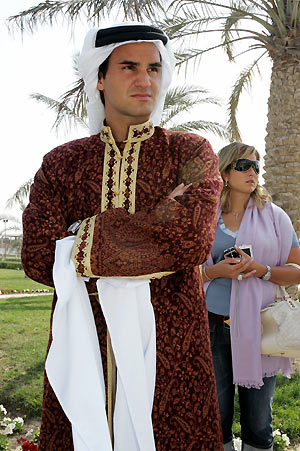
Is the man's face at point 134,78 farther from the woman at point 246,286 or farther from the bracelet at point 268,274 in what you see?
the bracelet at point 268,274

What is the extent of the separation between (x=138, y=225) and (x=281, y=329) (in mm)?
1353

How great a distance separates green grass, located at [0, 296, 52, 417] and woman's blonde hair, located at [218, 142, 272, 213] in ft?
9.68

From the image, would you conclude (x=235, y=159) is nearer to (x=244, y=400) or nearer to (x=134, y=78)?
(x=134, y=78)

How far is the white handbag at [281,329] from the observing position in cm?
282

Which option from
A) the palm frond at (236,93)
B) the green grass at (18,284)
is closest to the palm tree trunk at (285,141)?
the palm frond at (236,93)

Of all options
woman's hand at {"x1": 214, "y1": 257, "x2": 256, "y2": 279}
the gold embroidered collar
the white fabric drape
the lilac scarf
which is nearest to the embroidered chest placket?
the gold embroidered collar

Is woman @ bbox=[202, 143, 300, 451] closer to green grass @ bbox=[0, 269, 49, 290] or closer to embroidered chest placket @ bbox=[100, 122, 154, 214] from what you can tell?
embroidered chest placket @ bbox=[100, 122, 154, 214]

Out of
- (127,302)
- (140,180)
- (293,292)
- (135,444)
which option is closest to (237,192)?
(140,180)

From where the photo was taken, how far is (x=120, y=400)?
1.97 m

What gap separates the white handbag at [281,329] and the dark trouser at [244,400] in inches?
8.4

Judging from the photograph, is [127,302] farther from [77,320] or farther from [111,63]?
[111,63]

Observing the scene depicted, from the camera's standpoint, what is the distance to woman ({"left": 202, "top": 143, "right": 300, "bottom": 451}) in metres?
2.97

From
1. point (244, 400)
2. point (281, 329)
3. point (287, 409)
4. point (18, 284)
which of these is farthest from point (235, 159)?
point (18, 284)

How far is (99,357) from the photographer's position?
6.57ft
